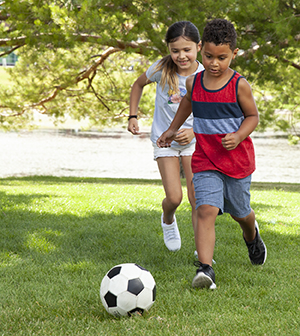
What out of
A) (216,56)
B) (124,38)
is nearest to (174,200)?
(216,56)

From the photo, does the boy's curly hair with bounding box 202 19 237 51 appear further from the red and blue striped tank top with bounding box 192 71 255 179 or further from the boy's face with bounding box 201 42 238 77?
the red and blue striped tank top with bounding box 192 71 255 179

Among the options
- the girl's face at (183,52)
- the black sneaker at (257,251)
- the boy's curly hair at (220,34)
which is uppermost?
the boy's curly hair at (220,34)

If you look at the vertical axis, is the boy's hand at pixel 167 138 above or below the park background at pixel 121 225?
above

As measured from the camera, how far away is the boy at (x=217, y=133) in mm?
2980

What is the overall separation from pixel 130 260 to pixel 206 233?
0.92 meters

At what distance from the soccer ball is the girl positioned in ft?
4.08

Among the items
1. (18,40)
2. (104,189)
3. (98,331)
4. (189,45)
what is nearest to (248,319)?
(98,331)

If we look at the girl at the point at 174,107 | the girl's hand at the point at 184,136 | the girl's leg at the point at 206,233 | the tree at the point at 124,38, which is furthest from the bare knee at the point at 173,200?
the tree at the point at 124,38

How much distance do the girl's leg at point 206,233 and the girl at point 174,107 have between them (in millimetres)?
664

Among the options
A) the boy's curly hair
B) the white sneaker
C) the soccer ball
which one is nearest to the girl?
the white sneaker

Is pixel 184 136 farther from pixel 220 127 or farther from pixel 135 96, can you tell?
pixel 135 96

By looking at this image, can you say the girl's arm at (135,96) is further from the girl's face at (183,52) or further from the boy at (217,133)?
the boy at (217,133)

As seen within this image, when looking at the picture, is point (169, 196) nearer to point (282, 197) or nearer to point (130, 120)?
point (130, 120)

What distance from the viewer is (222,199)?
3152 millimetres
